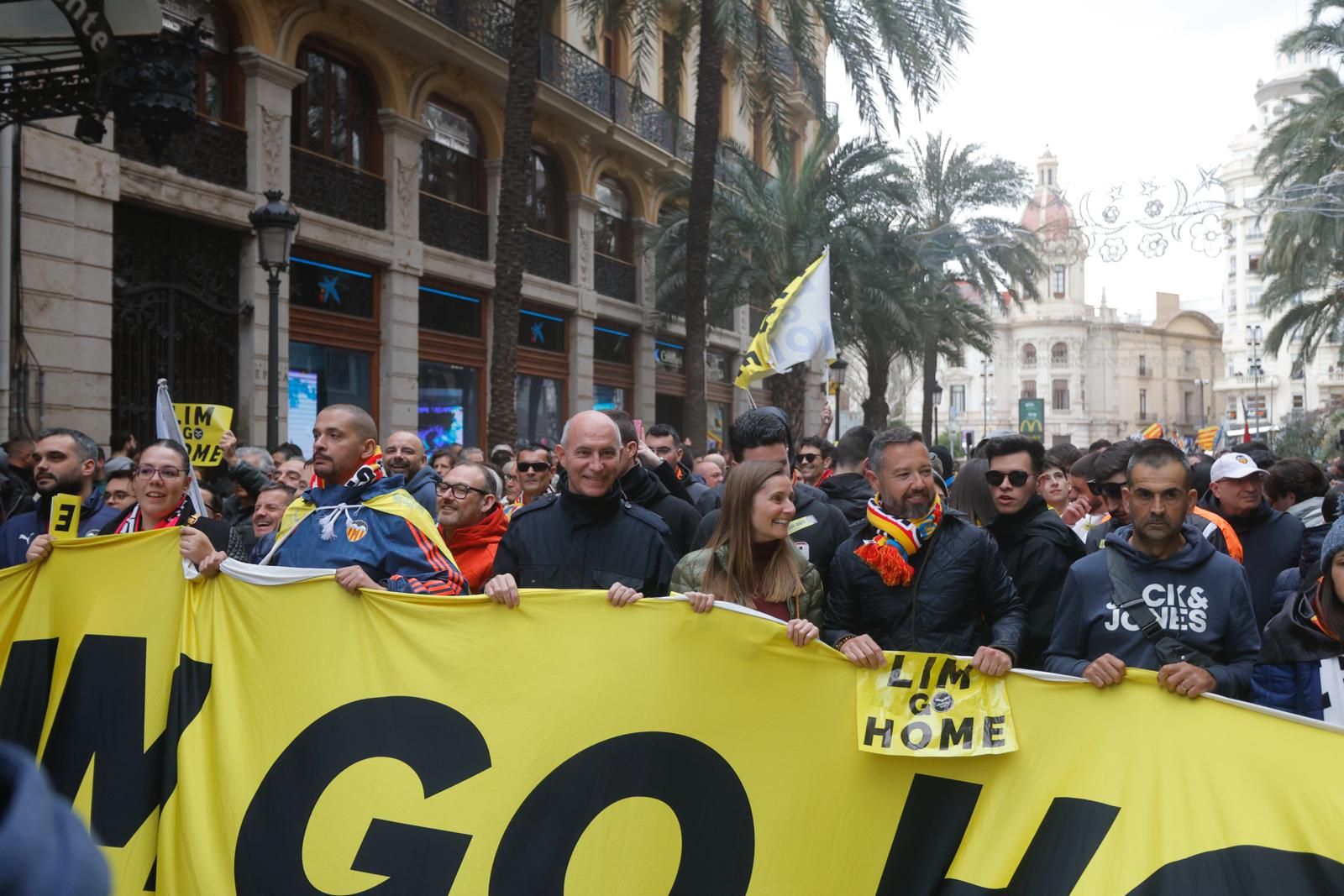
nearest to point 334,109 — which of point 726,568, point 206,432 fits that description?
point 206,432

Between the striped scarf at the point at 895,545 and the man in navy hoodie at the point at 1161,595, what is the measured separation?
1.67 ft

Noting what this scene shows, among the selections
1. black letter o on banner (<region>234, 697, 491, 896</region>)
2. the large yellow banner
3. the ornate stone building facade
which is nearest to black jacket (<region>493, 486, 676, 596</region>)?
the large yellow banner

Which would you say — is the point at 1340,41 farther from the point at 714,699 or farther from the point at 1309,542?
the point at 714,699

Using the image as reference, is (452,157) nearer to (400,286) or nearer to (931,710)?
(400,286)

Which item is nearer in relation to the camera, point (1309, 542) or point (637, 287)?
point (1309, 542)

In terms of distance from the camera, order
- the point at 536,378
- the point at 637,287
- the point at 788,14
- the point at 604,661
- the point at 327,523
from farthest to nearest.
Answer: the point at 637,287 < the point at 536,378 < the point at 788,14 < the point at 327,523 < the point at 604,661

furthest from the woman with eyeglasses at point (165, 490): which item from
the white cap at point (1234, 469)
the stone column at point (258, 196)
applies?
the stone column at point (258, 196)

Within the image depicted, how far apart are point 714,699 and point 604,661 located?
390mm

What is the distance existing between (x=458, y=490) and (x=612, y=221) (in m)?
21.2

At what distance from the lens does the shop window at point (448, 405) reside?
65.1ft

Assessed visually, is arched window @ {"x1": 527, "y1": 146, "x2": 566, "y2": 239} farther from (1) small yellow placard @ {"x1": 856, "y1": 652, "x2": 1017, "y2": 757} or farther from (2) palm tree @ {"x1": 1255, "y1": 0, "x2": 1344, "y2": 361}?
(1) small yellow placard @ {"x1": 856, "y1": 652, "x2": 1017, "y2": 757}

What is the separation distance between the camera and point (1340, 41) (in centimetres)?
2762

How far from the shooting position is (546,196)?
23.8 metres

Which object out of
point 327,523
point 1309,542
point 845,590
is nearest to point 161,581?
point 327,523
